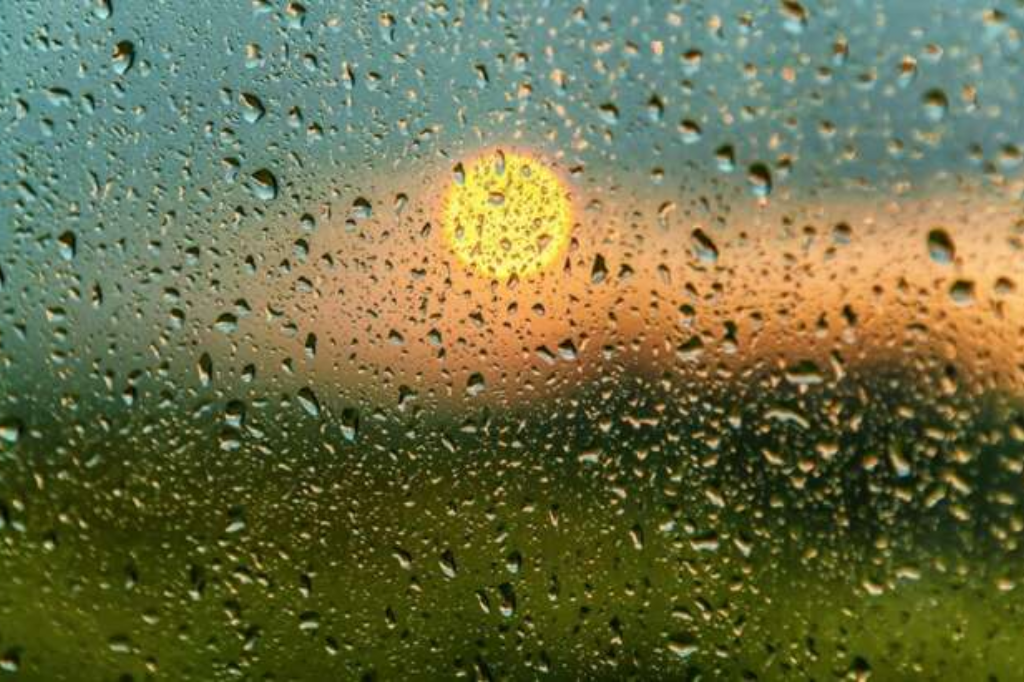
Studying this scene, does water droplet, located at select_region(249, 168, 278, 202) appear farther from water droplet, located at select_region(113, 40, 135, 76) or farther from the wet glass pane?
water droplet, located at select_region(113, 40, 135, 76)

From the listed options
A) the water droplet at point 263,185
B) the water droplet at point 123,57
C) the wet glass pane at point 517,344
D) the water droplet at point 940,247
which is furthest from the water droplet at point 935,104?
the water droplet at point 123,57

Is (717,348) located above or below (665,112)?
below

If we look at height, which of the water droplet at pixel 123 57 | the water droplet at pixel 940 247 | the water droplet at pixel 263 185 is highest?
the water droplet at pixel 123 57

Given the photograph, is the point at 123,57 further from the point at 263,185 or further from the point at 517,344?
the point at 517,344

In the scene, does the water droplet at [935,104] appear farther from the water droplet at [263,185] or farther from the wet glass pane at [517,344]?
the water droplet at [263,185]

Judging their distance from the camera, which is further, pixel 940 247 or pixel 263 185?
pixel 263 185

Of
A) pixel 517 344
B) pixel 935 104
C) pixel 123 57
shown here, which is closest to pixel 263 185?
pixel 123 57

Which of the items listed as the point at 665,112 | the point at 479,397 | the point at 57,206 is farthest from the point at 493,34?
the point at 57,206

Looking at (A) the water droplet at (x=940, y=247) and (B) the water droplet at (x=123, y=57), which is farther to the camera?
(B) the water droplet at (x=123, y=57)

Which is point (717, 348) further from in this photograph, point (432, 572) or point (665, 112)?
point (432, 572)
